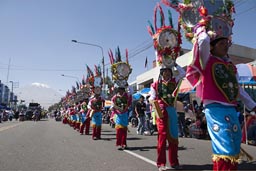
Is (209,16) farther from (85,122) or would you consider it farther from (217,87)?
(85,122)

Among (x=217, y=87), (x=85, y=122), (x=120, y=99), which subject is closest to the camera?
(x=217, y=87)

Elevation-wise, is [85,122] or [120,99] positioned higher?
[120,99]

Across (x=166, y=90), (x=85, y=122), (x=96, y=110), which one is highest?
(x=166, y=90)

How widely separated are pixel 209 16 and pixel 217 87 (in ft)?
3.11

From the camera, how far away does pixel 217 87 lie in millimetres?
3613

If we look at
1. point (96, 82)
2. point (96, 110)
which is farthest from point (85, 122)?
point (96, 110)

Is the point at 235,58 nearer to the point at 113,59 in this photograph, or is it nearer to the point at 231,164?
the point at 113,59

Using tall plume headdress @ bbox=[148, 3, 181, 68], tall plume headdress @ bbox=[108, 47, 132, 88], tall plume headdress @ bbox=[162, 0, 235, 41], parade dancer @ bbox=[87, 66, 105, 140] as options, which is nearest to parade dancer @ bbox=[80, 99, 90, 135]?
parade dancer @ bbox=[87, 66, 105, 140]

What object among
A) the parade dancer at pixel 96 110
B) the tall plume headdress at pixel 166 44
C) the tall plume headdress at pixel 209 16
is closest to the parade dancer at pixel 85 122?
the parade dancer at pixel 96 110

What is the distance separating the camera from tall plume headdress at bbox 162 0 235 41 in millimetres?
3842

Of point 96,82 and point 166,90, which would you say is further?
point 96,82

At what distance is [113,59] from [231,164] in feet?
23.3

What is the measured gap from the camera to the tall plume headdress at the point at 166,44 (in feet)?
20.6

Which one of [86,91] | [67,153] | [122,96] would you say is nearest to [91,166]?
[67,153]
